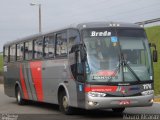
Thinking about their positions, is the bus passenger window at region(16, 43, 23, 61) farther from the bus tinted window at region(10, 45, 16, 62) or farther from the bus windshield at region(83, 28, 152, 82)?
the bus windshield at region(83, 28, 152, 82)

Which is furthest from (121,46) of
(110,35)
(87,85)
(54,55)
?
(54,55)

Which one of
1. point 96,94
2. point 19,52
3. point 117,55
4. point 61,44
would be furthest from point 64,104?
point 19,52

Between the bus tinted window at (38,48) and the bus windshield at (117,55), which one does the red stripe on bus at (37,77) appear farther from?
the bus windshield at (117,55)

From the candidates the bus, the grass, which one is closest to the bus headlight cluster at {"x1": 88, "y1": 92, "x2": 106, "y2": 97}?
the bus

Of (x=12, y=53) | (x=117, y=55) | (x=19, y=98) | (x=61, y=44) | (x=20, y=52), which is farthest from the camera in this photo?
(x=12, y=53)

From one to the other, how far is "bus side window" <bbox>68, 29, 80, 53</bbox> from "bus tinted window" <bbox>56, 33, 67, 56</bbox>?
0.43m

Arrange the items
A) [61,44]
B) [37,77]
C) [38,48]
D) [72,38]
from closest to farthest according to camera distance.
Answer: [72,38] < [61,44] < [38,48] < [37,77]

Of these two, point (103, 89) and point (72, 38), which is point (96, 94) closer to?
point (103, 89)

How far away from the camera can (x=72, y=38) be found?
52.9 feet

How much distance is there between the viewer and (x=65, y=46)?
1669 cm

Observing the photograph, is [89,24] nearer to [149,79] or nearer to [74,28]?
[74,28]

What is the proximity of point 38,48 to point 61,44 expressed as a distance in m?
2.78

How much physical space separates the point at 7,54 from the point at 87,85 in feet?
35.9

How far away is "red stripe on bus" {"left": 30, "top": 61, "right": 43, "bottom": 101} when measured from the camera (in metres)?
19.6
